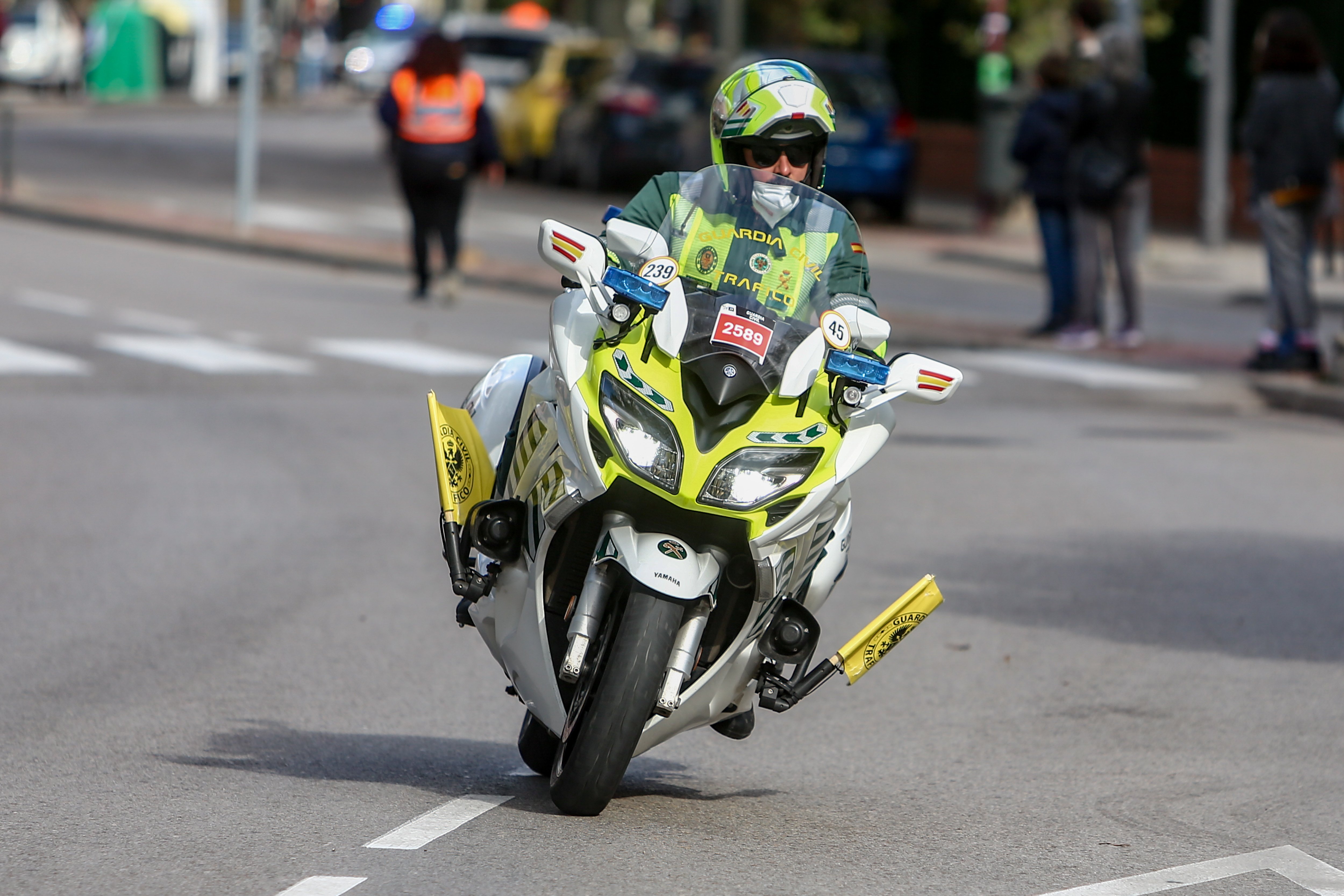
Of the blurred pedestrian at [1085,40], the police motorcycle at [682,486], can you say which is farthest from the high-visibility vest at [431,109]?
the police motorcycle at [682,486]

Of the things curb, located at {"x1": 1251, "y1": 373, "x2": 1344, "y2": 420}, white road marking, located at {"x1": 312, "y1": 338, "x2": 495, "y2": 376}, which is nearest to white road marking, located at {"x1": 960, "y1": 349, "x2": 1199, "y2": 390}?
curb, located at {"x1": 1251, "y1": 373, "x2": 1344, "y2": 420}

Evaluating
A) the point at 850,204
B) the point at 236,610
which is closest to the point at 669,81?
the point at 850,204

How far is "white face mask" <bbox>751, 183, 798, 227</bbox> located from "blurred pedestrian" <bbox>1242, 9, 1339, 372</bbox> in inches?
404

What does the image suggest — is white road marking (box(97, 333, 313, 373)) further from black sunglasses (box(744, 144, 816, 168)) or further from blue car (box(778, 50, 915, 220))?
blue car (box(778, 50, 915, 220))

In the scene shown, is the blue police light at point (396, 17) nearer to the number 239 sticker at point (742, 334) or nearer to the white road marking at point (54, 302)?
the white road marking at point (54, 302)

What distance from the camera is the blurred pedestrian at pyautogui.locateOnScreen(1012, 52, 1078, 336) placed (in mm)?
17172

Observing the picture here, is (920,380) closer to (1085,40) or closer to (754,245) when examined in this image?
(754,245)

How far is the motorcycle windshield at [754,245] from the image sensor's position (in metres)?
5.25

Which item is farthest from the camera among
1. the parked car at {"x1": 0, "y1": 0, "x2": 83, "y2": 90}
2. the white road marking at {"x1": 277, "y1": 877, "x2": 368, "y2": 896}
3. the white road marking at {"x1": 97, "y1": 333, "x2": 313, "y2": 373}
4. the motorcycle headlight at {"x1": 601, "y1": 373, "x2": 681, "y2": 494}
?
the parked car at {"x1": 0, "y1": 0, "x2": 83, "y2": 90}

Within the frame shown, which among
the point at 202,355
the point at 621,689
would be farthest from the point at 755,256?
the point at 202,355

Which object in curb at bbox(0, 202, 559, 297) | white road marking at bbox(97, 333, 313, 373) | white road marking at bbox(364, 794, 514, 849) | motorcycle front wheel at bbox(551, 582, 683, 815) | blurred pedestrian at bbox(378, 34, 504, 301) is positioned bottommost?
curb at bbox(0, 202, 559, 297)

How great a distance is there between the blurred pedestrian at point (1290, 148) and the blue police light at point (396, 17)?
94.2 feet

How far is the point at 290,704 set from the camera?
22.3ft

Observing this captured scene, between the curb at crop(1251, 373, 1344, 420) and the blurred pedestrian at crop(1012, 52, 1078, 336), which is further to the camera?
the blurred pedestrian at crop(1012, 52, 1078, 336)
